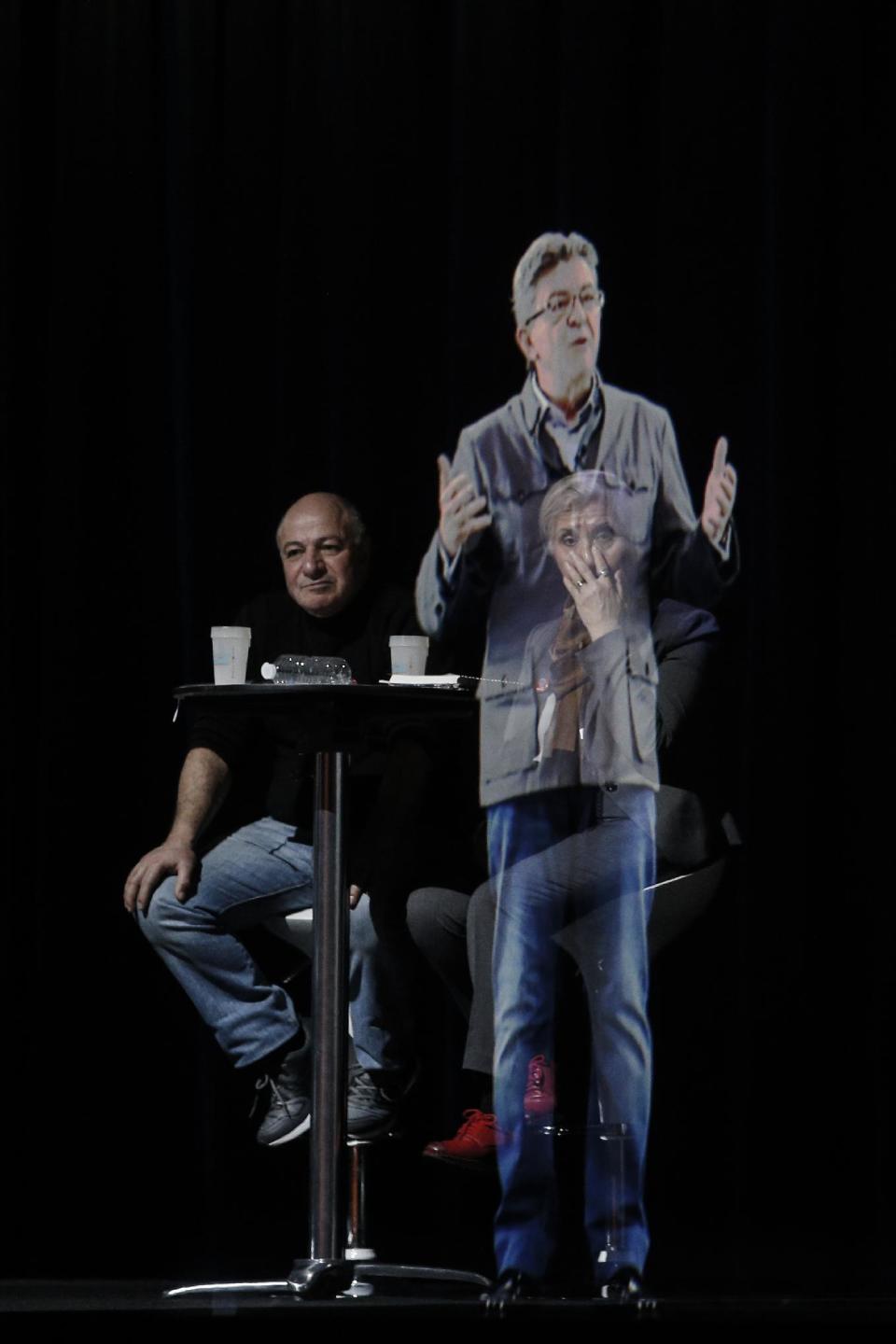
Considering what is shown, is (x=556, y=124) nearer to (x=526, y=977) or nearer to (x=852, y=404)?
(x=852, y=404)

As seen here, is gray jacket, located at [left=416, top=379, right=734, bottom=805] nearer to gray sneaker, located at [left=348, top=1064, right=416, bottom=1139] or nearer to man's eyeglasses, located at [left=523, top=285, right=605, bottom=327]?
man's eyeglasses, located at [left=523, top=285, right=605, bottom=327]

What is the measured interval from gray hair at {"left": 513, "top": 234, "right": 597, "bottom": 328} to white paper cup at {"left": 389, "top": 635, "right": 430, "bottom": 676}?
676 mm

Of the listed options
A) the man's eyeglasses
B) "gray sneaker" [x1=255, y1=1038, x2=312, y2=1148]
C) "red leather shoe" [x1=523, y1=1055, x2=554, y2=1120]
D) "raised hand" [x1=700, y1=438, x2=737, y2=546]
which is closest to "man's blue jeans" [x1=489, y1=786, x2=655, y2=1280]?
"red leather shoe" [x1=523, y1=1055, x2=554, y2=1120]

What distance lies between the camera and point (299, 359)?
366cm

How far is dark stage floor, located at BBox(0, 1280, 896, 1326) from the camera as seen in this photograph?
2570 mm

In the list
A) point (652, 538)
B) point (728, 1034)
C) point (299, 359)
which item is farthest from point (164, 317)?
point (728, 1034)

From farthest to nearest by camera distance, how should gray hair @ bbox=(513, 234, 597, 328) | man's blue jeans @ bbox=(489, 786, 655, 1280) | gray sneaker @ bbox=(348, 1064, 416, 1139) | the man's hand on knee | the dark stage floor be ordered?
gray hair @ bbox=(513, 234, 597, 328)
the man's hand on knee
gray sneaker @ bbox=(348, 1064, 416, 1139)
man's blue jeans @ bbox=(489, 786, 655, 1280)
the dark stage floor

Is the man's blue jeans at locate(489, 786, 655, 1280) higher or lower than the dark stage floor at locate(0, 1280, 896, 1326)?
higher

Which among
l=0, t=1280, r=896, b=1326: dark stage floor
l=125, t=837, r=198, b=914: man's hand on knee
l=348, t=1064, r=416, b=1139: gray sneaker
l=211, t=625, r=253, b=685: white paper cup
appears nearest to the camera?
l=0, t=1280, r=896, b=1326: dark stage floor

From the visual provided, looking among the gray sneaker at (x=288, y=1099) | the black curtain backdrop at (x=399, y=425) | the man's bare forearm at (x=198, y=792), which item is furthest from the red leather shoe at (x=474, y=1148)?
the man's bare forearm at (x=198, y=792)

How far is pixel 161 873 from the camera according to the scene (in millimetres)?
3232

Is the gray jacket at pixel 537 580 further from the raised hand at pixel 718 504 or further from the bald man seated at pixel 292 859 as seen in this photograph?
the bald man seated at pixel 292 859

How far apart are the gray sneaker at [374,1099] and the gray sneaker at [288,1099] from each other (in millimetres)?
86

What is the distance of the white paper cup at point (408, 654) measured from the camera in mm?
3102
